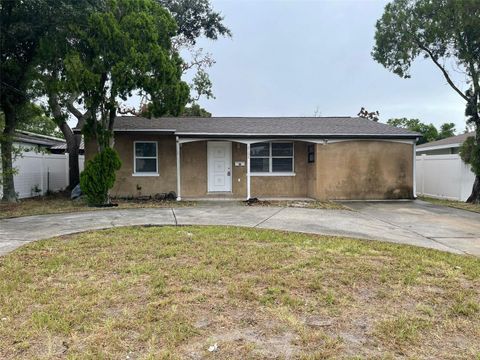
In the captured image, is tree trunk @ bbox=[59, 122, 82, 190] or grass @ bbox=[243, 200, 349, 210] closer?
grass @ bbox=[243, 200, 349, 210]

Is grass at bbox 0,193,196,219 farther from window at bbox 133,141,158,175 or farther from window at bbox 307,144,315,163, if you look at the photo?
window at bbox 307,144,315,163

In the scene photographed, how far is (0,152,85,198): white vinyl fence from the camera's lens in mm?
14828

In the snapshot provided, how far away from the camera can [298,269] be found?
17.6ft

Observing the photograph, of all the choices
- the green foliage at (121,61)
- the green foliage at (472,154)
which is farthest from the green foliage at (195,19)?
the green foliage at (472,154)

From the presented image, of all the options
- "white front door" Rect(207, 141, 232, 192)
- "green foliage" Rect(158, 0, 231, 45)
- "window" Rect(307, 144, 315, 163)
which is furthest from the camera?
"green foliage" Rect(158, 0, 231, 45)

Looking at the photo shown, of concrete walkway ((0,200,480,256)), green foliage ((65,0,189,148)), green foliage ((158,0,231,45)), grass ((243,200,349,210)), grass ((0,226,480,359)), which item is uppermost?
green foliage ((158,0,231,45))

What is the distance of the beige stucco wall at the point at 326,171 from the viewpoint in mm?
14914

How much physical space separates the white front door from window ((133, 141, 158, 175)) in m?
2.17

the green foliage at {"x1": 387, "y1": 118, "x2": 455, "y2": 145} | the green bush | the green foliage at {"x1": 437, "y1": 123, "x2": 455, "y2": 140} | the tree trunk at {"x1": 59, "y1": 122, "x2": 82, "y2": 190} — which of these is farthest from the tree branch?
the green foliage at {"x1": 437, "y1": 123, "x2": 455, "y2": 140}

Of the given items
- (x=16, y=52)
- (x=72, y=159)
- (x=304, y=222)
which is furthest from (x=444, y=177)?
(x=16, y=52)

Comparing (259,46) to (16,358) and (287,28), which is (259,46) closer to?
(287,28)

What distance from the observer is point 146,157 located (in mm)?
15289

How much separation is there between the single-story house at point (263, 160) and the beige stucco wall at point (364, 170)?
4cm

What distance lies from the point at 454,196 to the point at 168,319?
50.3ft
